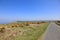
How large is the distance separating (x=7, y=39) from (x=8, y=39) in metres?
0.09

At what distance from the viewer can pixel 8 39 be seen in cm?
1274

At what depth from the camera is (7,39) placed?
1270cm
